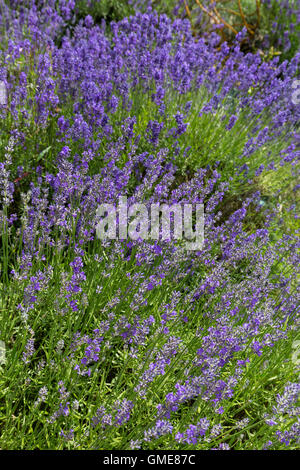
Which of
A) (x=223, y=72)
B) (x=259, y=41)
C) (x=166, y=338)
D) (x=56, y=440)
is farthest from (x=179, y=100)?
(x=259, y=41)

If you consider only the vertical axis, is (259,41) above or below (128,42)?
above

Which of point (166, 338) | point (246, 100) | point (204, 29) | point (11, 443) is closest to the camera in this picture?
point (11, 443)

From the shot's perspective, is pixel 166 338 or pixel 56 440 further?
pixel 166 338

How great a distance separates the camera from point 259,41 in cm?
673

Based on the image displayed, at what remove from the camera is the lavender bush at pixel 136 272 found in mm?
1797

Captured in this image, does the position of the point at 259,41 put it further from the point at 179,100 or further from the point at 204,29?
the point at 179,100

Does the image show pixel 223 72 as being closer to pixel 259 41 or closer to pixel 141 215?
pixel 141 215

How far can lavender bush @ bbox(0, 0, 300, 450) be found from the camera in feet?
5.90

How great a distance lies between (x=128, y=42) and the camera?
3648mm

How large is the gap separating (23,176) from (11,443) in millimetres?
1736

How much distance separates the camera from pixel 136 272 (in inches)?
95.6

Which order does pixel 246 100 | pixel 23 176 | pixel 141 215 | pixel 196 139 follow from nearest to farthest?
1. pixel 141 215
2. pixel 23 176
3. pixel 196 139
4. pixel 246 100
